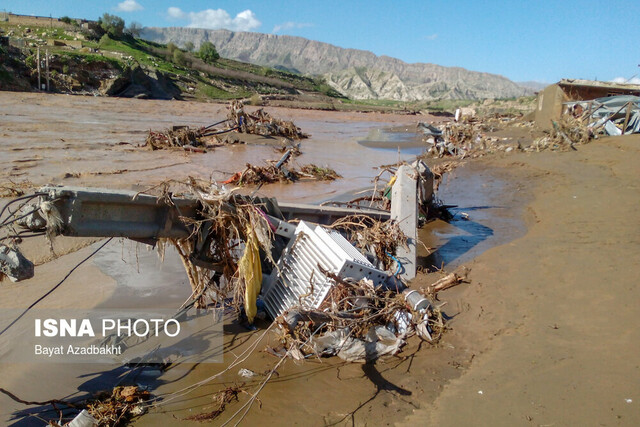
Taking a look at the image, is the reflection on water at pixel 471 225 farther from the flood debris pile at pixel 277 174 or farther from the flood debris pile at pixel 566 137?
the flood debris pile at pixel 566 137

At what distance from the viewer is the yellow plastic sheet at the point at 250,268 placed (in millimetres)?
4270

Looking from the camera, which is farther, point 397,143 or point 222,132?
point 397,143

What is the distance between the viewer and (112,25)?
58000 millimetres

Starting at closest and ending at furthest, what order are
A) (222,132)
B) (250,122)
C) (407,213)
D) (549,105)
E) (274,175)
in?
1. (407,213)
2. (274,175)
3. (222,132)
4. (250,122)
5. (549,105)

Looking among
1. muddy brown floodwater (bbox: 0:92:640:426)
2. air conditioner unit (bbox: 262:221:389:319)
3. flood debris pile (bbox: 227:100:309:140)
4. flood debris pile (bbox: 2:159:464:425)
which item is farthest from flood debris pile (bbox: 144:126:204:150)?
air conditioner unit (bbox: 262:221:389:319)

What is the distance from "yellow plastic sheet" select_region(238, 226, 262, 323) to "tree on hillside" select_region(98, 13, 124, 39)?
6058cm

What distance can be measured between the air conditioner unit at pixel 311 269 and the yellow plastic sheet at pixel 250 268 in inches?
8.6

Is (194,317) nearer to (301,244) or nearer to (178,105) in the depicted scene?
(301,244)

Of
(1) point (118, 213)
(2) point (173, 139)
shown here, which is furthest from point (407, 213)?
(2) point (173, 139)

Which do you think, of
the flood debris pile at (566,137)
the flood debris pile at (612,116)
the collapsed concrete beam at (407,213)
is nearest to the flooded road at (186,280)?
the collapsed concrete beam at (407,213)

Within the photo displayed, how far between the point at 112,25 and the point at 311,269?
6399cm

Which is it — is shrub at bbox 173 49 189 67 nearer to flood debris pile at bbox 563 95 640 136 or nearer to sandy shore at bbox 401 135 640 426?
flood debris pile at bbox 563 95 640 136

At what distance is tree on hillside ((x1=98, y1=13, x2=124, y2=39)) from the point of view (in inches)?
2204

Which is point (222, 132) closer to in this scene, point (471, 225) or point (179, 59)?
point (471, 225)
